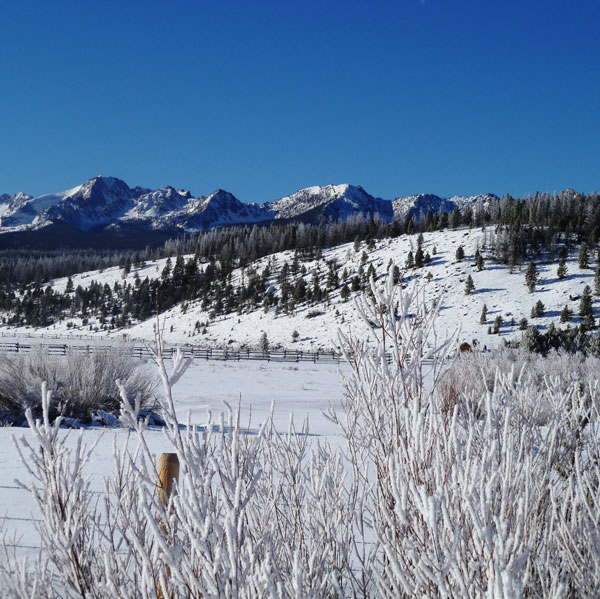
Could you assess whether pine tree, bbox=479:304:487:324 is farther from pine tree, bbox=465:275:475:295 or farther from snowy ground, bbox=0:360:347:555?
snowy ground, bbox=0:360:347:555

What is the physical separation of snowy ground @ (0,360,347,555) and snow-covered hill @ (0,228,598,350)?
15027 millimetres

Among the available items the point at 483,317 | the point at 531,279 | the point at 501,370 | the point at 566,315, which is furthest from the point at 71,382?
the point at 531,279

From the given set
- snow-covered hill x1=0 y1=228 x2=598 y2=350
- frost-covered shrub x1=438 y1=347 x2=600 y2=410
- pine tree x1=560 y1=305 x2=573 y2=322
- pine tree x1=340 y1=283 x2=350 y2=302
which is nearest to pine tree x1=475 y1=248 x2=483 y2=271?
snow-covered hill x1=0 y1=228 x2=598 y2=350

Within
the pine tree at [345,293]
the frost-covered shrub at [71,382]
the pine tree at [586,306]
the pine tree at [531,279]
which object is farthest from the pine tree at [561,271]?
the frost-covered shrub at [71,382]

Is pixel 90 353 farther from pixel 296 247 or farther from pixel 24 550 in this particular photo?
pixel 296 247

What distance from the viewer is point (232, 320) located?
62.7m

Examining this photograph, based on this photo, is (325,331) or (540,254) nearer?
(325,331)

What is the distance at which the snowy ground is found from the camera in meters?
3.87

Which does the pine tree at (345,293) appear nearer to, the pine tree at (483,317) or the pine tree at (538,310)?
the pine tree at (483,317)

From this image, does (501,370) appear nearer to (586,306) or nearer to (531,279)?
(586,306)

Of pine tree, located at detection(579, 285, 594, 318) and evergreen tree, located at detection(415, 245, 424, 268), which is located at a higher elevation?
evergreen tree, located at detection(415, 245, 424, 268)

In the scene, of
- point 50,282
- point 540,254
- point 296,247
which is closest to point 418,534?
point 540,254

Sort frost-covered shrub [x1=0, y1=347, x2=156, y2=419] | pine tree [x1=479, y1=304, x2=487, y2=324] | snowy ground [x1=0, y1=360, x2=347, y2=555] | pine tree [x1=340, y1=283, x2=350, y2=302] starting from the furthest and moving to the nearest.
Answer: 1. pine tree [x1=340, y1=283, x2=350, y2=302]
2. pine tree [x1=479, y1=304, x2=487, y2=324]
3. frost-covered shrub [x1=0, y1=347, x2=156, y2=419]
4. snowy ground [x1=0, y1=360, x2=347, y2=555]

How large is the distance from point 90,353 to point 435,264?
54397mm
